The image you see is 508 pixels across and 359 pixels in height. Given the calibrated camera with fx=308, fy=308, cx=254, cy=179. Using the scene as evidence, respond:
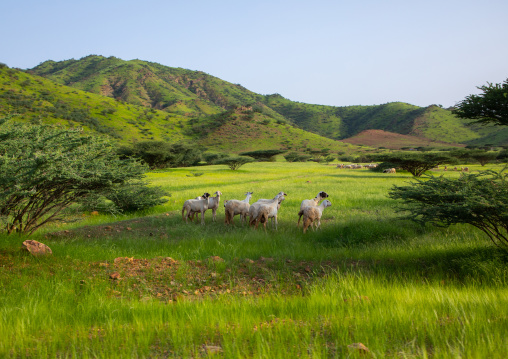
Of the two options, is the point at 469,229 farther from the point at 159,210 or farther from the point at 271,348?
the point at 159,210

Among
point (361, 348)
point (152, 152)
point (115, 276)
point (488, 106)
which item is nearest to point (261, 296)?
point (361, 348)

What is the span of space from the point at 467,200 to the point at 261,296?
4.28 meters

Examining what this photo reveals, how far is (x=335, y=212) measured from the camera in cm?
1291

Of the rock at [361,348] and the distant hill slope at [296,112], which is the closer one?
the rock at [361,348]

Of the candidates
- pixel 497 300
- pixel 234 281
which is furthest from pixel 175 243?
pixel 497 300

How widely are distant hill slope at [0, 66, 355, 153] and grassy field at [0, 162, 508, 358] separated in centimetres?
8141

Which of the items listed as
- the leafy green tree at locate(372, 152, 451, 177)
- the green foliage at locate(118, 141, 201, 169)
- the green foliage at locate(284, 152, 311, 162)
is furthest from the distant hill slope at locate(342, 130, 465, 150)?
the green foliage at locate(118, 141, 201, 169)

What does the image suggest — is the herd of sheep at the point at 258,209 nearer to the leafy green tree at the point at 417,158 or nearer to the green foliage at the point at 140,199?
the green foliage at the point at 140,199

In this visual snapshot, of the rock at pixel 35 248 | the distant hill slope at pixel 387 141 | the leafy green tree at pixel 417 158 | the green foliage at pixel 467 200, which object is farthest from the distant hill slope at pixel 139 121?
the green foliage at pixel 467 200

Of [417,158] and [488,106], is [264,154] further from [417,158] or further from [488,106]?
[488,106]

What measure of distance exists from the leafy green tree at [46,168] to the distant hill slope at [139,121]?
257ft

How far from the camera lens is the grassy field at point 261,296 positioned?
10.0 ft

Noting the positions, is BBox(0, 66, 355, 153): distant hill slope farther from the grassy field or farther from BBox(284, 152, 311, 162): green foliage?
the grassy field

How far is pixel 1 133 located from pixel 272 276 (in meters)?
6.22
